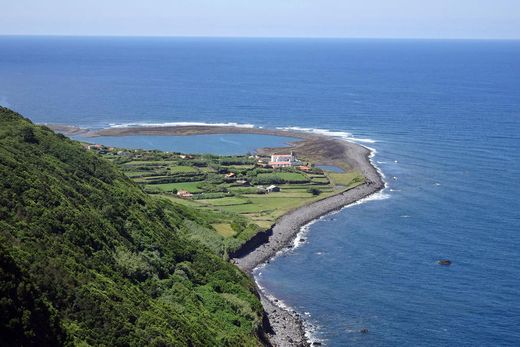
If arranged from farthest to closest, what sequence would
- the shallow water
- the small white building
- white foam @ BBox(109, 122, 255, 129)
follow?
1. white foam @ BBox(109, 122, 255, 129)
2. the shallow water
3. the small white building

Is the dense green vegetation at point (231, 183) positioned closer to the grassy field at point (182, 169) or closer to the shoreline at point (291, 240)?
the grassy field at point (182, 169)

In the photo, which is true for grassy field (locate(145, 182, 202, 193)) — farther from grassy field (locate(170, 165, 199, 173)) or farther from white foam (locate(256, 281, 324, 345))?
white foam (locate(256, 281, 324, 345))

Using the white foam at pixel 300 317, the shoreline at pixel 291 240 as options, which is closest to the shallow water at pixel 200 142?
the shoreline at pixel 291 240

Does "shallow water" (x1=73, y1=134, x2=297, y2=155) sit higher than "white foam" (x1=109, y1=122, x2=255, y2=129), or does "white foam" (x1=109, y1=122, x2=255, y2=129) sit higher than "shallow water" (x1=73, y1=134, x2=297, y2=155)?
"white foam" (x1=109, y1=122, x2=255, y2=129)

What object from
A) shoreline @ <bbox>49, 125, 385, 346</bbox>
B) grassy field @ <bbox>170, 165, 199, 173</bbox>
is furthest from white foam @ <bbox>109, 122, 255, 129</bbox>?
grassy field @ <bbox>170, 165, 199, 173</bbox>

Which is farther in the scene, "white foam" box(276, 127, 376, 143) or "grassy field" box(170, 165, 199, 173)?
"white foam" box(276, 127, 376, 143)

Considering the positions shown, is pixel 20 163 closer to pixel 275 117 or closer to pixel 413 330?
pixel 413 330
